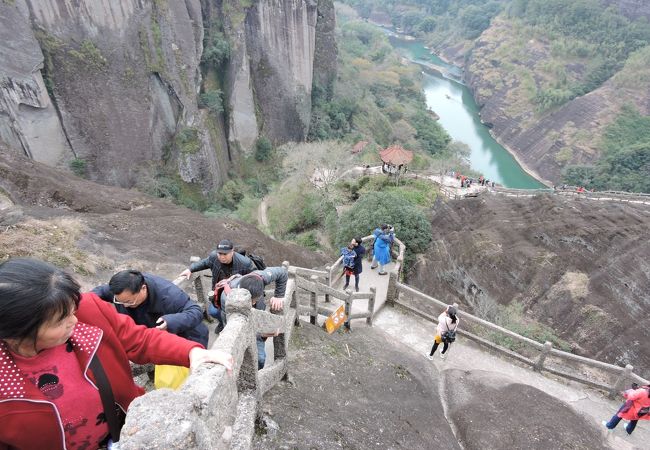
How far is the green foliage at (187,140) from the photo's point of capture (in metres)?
30.3

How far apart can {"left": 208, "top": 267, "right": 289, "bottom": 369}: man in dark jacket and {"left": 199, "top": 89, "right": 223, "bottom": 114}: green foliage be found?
3107cm

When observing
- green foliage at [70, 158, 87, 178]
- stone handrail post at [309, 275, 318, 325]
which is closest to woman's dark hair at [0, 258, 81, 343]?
stone handrail post at [309, 275, 318, 325]

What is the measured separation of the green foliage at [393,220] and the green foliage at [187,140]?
57.2ft

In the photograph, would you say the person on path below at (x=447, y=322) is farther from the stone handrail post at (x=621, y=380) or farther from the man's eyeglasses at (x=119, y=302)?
the man's eyeglasses at (x=119, y=302)

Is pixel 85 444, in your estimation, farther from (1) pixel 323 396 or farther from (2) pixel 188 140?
(2) pixel 188 140

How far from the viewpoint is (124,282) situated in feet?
10.9

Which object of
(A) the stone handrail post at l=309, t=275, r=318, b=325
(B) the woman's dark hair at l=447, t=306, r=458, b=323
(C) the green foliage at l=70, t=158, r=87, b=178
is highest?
(B) the woman's dark hair at l=447, t=306, r=458, b=323

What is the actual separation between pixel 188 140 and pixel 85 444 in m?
30.8

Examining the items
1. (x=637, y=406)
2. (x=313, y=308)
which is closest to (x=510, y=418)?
(x=637, y=406)

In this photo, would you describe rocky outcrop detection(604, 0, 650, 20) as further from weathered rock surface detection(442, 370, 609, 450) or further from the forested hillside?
weathered rock surface detection(442, 370, 609, 450)

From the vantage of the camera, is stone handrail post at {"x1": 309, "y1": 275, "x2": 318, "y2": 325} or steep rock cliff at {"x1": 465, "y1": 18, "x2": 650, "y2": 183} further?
steep rock cliff at {"x1": 465, "y1": 18, "x2": 650, "y2": 183}

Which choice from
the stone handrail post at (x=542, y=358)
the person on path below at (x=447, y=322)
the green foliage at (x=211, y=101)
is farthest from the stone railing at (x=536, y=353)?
the green foliage at (x=211, y=101)

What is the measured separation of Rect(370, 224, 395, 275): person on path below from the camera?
35.8ft

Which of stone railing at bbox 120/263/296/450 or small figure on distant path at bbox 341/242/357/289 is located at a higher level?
stone railing at bbox 120/263/296/450
